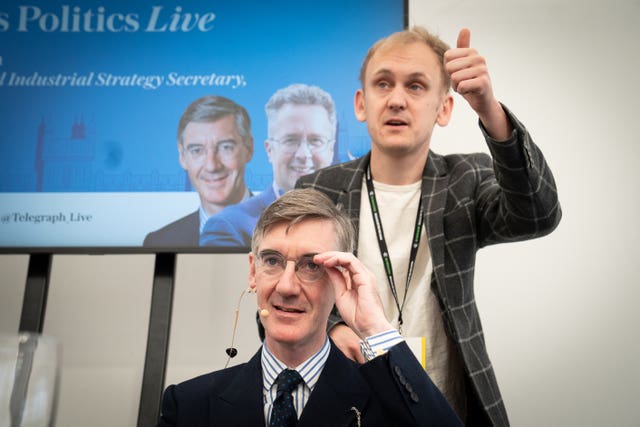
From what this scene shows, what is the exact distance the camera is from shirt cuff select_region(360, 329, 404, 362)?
144cm

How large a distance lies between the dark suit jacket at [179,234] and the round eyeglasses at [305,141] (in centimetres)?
43

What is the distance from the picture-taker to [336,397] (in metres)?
1.42

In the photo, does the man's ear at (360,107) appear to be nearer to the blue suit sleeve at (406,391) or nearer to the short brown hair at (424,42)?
the short brown hair at (424,42)

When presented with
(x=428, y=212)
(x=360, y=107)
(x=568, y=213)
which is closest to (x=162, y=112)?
(x=360, y=107)

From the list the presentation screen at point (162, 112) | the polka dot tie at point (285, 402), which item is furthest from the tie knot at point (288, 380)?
the presentation screen at point (162, 112)

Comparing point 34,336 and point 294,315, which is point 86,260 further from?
point 34,336

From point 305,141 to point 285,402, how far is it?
4.90ft

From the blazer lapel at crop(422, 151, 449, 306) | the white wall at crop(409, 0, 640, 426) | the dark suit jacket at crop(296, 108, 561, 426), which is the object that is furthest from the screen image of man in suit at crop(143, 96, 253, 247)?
the white wall at crop(409, 0, 640, 426)

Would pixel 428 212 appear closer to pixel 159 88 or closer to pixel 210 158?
pixel 210 158

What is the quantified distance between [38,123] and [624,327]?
2751mm

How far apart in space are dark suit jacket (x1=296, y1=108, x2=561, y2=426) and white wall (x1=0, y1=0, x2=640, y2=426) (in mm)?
1286

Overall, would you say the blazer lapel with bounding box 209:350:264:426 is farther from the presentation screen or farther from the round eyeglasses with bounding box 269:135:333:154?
the round eyeglasses with bounding box 269:135:333:154

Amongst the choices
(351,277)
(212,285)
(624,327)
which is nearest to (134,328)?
(212,285)

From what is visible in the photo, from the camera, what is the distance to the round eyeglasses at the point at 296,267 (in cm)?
150
